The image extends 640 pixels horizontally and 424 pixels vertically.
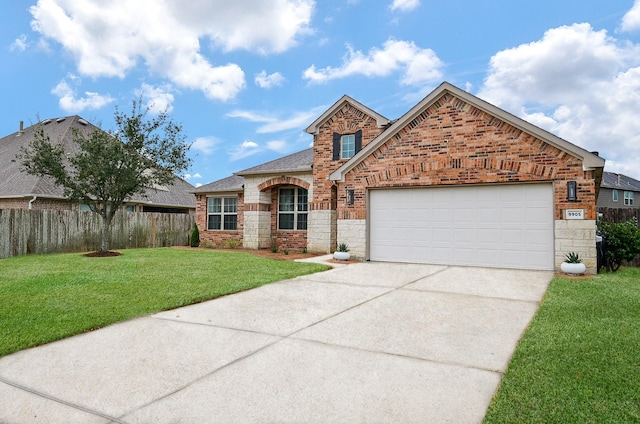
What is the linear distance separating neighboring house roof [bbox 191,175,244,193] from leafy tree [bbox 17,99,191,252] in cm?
276

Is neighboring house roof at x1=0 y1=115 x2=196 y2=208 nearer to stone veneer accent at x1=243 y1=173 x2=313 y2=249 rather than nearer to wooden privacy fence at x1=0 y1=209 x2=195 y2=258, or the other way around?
wooden privacy fence at x1=0 y1=209 x2=195 y2=258

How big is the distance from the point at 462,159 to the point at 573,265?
155 inches

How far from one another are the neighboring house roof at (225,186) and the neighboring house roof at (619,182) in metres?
32.4

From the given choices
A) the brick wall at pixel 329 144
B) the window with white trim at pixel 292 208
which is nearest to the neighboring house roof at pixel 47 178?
the window with white trim at pixel 292 208

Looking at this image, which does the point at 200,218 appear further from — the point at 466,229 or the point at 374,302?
the point at 374,302

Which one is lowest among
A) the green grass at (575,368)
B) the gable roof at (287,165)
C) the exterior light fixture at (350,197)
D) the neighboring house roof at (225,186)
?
the green grass at (575,368)

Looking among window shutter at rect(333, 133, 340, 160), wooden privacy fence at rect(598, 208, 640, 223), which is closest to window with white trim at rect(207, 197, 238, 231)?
window shutter at rect(333, 133, 340, 160)

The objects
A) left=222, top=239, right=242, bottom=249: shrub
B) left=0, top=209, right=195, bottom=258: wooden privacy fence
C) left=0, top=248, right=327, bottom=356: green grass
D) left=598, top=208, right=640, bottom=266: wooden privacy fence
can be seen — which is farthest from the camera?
left=222, top=239, right=242, bottom=249: shrub

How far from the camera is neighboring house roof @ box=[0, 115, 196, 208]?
19.9 metres

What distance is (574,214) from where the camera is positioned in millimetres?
10188

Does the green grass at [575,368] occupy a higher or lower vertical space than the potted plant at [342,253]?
lower

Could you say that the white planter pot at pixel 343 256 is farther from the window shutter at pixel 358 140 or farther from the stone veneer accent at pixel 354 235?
the window shutter at pixel 358 140

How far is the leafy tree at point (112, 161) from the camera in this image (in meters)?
14.8

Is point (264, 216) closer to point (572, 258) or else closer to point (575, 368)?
point (572, 258)
